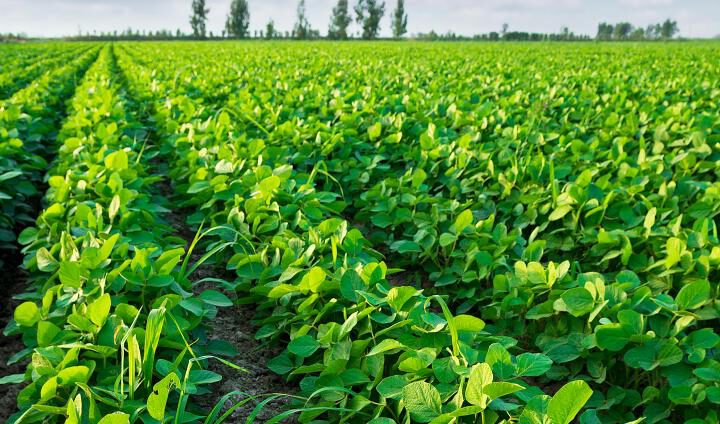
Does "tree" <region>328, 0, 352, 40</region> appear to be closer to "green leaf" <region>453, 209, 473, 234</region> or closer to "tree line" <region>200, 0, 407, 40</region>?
"tree line" <region>200, 0, 407, 40</region>

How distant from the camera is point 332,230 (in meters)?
2.71

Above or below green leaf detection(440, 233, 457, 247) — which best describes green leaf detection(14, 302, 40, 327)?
below

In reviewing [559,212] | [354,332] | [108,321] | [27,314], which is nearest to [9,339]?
[27,314]

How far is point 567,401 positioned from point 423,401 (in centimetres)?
37

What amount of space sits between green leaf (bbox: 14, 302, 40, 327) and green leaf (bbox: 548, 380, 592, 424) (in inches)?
69.1

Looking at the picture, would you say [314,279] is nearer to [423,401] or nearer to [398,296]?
[398,296]

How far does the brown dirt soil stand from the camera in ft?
7.75

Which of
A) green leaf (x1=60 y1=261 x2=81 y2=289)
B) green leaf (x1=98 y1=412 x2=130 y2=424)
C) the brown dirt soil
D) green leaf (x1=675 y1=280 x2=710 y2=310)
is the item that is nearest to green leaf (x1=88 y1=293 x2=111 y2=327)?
green leaf (x1=60 y1=261 x2=81 y2=289)

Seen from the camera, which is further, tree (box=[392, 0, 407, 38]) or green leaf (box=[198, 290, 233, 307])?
tree (box=[392, 0, 407, 38])

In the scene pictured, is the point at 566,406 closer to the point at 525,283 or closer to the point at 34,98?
the point at 525,283

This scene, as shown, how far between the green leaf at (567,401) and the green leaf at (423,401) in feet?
1.00

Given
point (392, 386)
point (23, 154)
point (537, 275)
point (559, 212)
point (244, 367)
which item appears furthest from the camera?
point (23, 154)

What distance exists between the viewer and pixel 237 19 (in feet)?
309

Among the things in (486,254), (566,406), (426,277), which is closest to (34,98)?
(426,277)
